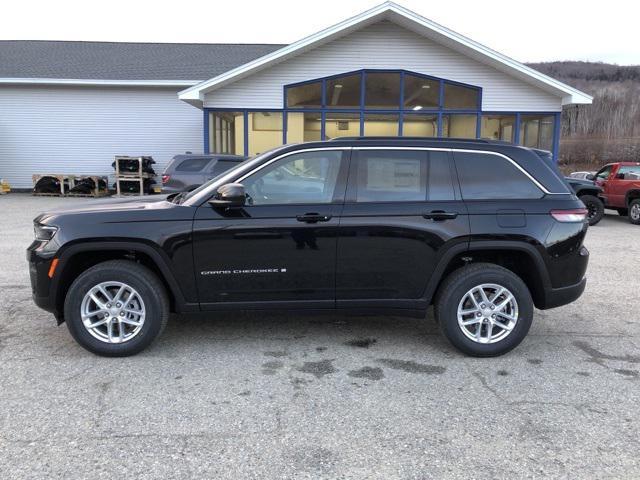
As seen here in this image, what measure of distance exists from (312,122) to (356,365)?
14.1 metres

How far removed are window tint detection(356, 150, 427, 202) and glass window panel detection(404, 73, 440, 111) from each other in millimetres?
13549

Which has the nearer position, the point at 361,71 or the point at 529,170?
the point at 529,170

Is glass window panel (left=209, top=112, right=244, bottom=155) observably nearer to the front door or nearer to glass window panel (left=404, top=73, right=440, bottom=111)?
glass window panel (left=404, top=73, right=440, bottom=111)

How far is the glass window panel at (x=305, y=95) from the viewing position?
17031 mm

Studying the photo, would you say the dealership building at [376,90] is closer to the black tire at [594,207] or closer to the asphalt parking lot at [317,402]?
the black tire at [594,207]

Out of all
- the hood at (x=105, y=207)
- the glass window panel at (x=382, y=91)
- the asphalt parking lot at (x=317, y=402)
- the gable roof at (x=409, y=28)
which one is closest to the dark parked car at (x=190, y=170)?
the gable roof at (x=409, y=28)

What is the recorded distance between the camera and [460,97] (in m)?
17.2

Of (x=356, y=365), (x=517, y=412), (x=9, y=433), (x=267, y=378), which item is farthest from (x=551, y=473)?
(x=9, y=433)

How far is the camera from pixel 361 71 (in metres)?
16.9

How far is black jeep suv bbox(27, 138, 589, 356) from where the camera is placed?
411 cm

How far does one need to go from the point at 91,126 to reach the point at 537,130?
16580 mm

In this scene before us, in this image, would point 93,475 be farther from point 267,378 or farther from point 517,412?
point 517,412

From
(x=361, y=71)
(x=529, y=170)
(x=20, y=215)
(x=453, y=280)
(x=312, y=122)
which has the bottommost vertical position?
(x=20, y=215)

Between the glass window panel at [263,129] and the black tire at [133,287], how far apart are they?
44.2ft
